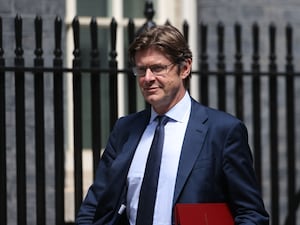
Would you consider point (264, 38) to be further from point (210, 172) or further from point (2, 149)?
point (210, 172)

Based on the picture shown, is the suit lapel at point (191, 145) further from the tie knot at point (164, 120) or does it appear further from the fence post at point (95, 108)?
the fence post at point (95, 108)

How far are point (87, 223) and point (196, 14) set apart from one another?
15.1 ft

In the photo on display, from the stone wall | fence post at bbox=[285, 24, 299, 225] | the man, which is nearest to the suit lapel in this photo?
the man

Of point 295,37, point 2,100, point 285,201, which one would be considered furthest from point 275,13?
point 2,100

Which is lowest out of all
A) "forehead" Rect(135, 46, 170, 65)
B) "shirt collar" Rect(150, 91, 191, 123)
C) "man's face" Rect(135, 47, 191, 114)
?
"shirt collar" Rect(150, 91, 191, 123)

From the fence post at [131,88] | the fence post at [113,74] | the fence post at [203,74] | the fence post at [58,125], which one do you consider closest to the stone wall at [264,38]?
the fence post at [203,74]

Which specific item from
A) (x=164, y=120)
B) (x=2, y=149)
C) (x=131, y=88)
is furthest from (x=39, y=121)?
(x=164, y=120)

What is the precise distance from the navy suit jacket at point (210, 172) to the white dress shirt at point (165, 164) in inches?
1.1

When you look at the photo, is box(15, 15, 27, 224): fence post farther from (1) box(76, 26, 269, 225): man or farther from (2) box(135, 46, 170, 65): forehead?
(2) box(135, 46, 170, 65): forehead

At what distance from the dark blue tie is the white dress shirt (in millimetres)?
20

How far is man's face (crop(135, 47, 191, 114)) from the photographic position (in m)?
3.80

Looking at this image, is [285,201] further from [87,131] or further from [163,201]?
[163,201]

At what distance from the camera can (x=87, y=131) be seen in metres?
7.76

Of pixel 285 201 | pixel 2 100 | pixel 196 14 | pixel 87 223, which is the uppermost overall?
pixel 196 14
